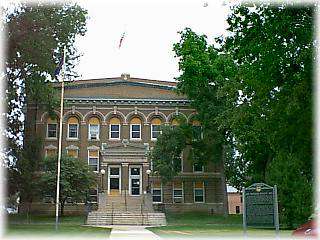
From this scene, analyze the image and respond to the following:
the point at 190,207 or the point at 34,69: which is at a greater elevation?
the point at 34,69

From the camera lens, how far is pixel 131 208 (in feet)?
118

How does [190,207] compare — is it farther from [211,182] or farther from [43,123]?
[43,123]

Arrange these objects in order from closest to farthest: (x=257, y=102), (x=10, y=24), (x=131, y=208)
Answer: (x=257, y=102) → (x=10, y=24) → (x=131, y=208)

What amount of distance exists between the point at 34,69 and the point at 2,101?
3136mm

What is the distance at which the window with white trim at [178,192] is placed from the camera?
43188mm

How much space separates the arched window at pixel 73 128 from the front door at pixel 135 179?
20.6ft

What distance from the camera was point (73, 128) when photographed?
43938 mm

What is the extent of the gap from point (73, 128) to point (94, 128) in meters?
1.96

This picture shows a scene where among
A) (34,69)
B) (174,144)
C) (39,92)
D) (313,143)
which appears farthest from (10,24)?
(174,144)

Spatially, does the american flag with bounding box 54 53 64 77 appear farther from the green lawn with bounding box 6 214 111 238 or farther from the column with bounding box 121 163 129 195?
the column with bounding box 121 163 129 195

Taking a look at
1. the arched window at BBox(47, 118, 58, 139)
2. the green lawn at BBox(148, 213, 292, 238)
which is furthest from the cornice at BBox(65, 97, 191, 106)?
the green lawn at BBox(148, 213, 292, 238)

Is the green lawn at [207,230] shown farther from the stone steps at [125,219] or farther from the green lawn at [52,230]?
the green lawn at [52,230]

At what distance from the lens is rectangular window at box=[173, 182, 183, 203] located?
4319 centimetres

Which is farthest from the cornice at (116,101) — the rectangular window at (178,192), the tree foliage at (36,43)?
the tree foliage at (36,43)
